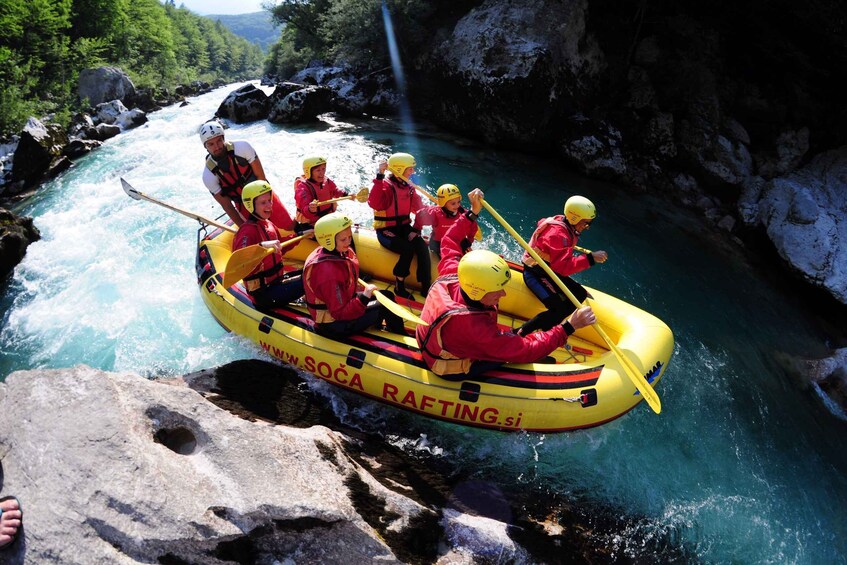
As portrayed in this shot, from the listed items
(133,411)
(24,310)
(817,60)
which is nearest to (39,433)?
(133,411)

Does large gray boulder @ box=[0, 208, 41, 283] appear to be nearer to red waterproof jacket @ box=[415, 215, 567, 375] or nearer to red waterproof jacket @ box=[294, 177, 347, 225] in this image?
red waterproof jacket @ box=[294, 177, 347, 225]

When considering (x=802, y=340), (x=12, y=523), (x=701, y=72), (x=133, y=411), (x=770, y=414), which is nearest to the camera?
(x=12, y=523)

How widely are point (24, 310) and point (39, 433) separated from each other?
16.1 ft

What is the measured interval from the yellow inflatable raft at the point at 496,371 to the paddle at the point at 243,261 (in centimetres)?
63

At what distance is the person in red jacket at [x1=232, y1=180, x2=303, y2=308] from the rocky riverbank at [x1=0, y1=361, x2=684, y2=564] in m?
1.55

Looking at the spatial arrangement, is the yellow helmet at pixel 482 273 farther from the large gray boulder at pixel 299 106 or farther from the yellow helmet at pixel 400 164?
the large gray boulder at pixel 299 106

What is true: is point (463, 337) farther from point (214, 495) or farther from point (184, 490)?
point (184, 490)

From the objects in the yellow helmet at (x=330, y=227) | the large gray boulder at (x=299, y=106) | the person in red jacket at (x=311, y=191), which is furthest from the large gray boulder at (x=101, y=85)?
the yellow helmet at (x=330, y=227)

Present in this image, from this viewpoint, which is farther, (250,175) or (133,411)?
(250,175)

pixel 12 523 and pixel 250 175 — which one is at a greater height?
pixel 250 175

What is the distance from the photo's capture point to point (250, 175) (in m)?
6.11

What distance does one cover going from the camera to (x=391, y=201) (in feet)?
19.3

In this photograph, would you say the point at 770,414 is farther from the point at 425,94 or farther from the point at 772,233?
the point at 425,94

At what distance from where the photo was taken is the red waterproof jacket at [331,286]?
14.4 ft
